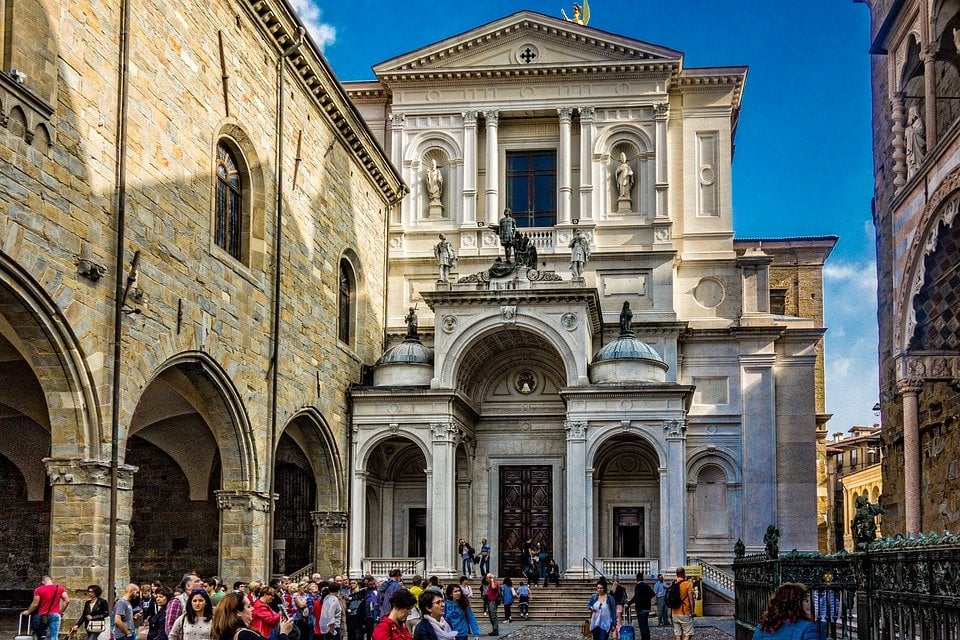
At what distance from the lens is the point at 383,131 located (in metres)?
40.2

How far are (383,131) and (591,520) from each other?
611 inches

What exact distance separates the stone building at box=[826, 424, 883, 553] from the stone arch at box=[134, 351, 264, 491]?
52441mm

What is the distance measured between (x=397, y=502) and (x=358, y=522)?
12.1 feet

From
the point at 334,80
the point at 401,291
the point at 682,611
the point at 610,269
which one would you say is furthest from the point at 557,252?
the point at 682,611

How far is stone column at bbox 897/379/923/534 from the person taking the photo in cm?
2098

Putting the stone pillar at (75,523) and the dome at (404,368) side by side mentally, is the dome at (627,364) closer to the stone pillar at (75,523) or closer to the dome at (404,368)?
the dome at (404,368)

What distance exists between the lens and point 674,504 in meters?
31.5

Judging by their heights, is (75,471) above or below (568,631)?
above

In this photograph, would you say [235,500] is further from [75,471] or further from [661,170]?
[661,170]

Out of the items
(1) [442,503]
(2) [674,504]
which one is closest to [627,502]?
(2) [674,504]

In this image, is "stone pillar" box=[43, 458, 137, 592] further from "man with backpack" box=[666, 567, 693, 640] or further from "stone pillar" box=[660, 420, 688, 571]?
"stone pillar" box=[660, 420, 688, 571]

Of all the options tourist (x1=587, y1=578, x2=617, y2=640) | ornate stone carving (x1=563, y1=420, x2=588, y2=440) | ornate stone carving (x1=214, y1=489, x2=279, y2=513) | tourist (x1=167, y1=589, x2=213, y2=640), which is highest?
ornate stone carving (x1=563, y1=420, x2=588, y2=440)

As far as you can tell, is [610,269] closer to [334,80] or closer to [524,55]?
[524,55]

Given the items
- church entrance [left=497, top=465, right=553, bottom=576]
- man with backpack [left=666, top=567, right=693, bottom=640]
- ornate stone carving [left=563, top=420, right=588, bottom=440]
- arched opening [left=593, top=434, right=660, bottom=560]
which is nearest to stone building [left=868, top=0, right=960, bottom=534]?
man with backpack [left=666, top=567, right=693, bottom=640]
